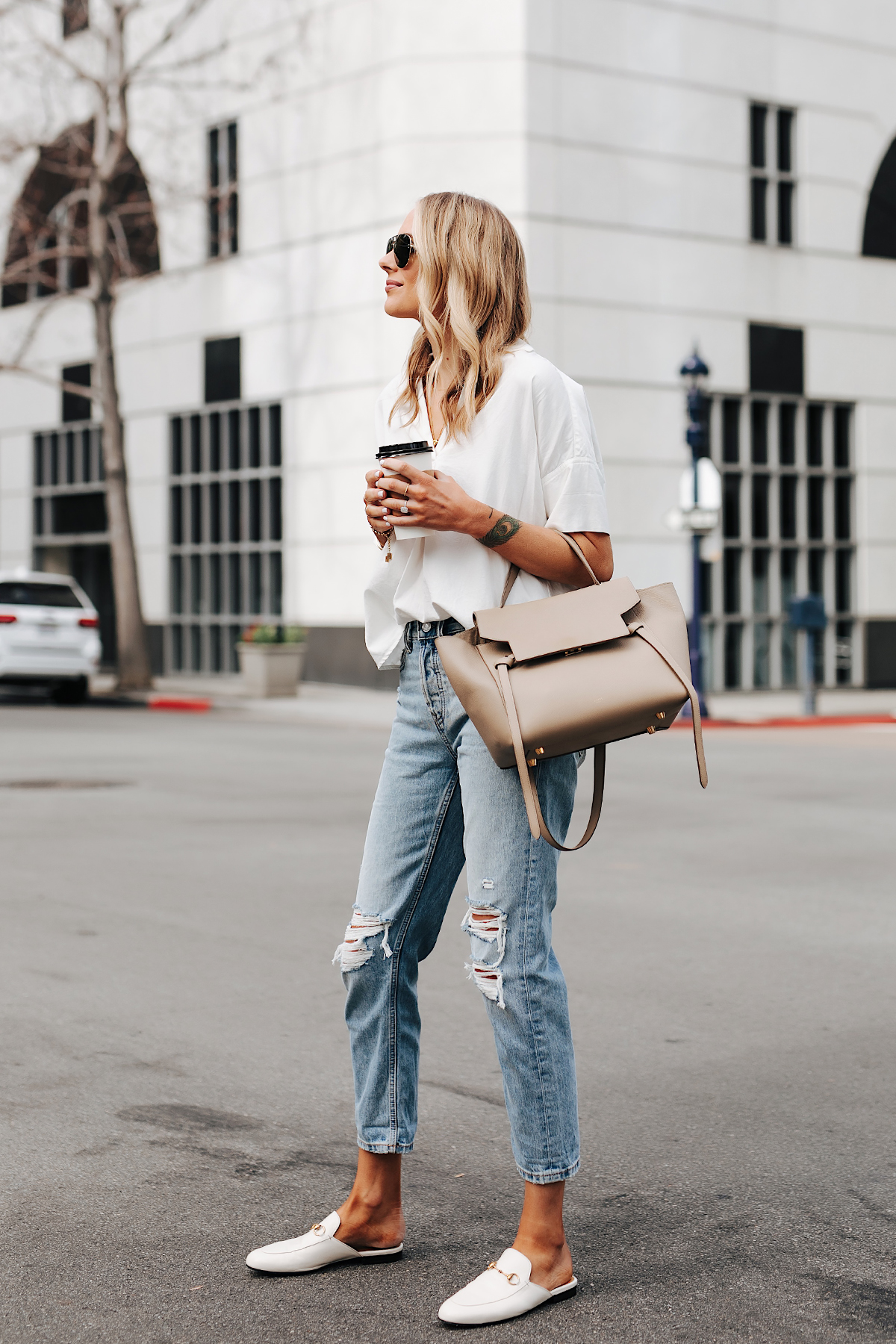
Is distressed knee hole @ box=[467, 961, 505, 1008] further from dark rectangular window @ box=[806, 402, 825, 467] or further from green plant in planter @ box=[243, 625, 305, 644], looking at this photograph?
dark rectangular window @ box=[806, 402, 825, 467]

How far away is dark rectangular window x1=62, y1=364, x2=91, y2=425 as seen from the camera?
29781mm

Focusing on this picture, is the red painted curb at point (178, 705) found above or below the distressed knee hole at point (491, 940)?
below

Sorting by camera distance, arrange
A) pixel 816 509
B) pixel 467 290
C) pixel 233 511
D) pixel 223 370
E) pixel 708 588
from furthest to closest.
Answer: pixel 233 511 < pixel 223 370 < pixel 816 509 < pixel 708 588 < pixel 467 290

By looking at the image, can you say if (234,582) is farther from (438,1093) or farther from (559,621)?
(559,621)

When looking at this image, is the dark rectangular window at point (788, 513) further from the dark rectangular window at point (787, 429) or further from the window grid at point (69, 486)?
the window grid at point (69, 486)

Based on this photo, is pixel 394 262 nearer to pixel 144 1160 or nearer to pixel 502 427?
pixel 502 427

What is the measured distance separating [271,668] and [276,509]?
13.9 ft

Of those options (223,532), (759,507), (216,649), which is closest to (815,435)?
(759,507)

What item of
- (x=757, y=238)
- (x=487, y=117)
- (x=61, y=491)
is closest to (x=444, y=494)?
(x=487, y=117)

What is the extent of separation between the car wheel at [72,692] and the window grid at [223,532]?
15.5ft

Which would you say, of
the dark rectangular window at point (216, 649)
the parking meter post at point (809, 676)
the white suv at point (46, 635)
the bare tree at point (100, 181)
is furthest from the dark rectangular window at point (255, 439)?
the parking meter post at point (809, 676)

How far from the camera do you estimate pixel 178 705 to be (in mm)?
22266

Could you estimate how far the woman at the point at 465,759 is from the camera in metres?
3.17

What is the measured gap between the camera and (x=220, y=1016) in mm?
5508
